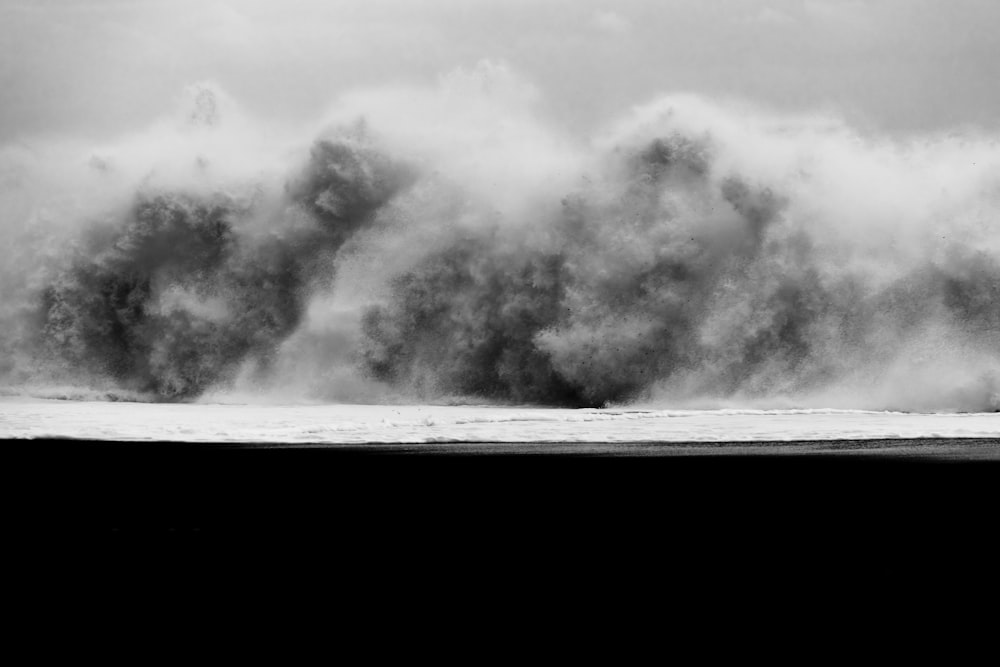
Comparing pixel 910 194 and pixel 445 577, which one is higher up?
pixel 445 577

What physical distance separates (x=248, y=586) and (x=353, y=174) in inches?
864

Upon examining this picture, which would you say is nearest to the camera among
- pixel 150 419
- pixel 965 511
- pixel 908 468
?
pixel 965 511

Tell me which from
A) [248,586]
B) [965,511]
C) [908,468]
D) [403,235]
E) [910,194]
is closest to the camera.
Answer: [248,586]

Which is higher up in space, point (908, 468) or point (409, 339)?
point (908, 468)

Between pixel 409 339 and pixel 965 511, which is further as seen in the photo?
pixel 409 339

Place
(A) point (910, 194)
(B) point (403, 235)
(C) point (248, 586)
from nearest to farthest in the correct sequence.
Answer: (C) point (248, 586) < (A) point (910, 194) < (B) point (403, 235)

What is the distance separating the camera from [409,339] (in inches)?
985

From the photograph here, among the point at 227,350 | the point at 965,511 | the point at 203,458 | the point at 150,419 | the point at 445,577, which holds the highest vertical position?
the point at 445,577

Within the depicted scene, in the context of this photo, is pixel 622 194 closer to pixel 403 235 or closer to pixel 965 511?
pixel 403 235

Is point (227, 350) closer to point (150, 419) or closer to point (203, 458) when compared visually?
point (150, 419)

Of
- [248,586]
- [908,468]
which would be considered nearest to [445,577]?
[248,586]

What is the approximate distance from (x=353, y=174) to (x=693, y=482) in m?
18.6

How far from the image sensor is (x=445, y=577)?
4.57m

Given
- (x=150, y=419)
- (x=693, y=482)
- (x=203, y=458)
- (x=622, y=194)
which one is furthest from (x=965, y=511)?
(x=622, y=194)
